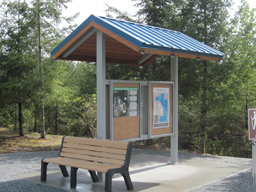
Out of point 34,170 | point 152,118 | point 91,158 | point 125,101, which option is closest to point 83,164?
point 91,158

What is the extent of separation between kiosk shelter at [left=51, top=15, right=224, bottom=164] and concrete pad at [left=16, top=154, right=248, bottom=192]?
715mm

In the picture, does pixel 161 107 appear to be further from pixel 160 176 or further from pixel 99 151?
pixel 99 151

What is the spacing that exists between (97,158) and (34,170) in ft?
8.76

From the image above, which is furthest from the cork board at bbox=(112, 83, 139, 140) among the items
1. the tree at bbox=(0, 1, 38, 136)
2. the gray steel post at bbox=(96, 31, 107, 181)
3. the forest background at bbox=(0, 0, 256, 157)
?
the tree at bbox=(0, 1, 38, 136)

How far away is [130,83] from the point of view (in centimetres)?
734

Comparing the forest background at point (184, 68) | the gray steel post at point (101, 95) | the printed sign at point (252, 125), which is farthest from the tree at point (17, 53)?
the printed sign at point (252, 125)

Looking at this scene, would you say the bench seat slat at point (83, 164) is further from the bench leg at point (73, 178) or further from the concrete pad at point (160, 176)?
the concrete pad at point (160, 176)

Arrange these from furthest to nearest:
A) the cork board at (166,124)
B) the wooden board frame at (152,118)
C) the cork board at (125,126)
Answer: the cork board at (166,124)
the wooden board frame at (152,118)
the cork board at (125,126)

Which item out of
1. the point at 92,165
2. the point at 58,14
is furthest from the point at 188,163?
the point at 58,14

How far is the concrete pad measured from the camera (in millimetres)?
6305

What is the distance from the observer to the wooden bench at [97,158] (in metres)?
5.82

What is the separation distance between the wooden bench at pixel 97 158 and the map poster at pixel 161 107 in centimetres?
209

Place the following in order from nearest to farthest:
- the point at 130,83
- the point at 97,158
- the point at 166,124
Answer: the point at 97,158
the point at 130,83
the point at 166,124

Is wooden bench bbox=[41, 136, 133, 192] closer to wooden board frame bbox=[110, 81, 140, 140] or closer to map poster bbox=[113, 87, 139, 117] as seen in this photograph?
wooden board frame bbox=[110, 81, 140, 140]
